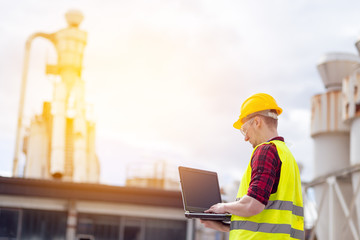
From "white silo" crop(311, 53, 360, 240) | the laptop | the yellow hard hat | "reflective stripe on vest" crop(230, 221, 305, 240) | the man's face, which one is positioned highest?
"white silo" crop(311, 53, 360, 240)

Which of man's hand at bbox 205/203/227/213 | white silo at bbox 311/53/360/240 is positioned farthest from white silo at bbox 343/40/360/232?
man's hand at bbox 205/203/227/213

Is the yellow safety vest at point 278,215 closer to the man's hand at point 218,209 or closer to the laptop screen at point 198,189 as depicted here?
the man's hand at point 218,209

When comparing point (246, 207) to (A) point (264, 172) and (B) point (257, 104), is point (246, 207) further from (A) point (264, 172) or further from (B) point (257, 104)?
(B) point (257, 104)

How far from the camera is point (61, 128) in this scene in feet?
118

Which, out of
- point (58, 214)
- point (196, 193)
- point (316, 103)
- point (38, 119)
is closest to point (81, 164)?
point (38, 119)

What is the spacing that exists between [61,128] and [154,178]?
6710mm

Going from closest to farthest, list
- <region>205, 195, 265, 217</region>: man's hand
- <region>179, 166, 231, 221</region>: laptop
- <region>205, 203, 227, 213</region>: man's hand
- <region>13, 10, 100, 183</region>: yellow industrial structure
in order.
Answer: <region>205, 195, 265, 217</region>: man's hand → <region>205, 203, 227, 213</region>: man's hand → <region>179, 166, 231, 221</region>: laptop → <region>13, 10, 100, 183</region>: yellow industrial structure

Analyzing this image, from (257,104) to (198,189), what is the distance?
960 millimetres

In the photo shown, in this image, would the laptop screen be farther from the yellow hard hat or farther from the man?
the yellow hard hat

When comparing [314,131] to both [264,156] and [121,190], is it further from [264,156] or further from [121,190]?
[264,156]

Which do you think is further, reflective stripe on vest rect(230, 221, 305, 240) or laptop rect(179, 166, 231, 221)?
laptop rect(179, 166, 231, 221)

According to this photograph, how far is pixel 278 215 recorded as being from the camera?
12.9ft

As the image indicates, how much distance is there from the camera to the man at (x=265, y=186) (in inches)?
153

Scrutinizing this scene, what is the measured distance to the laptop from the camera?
433cm
